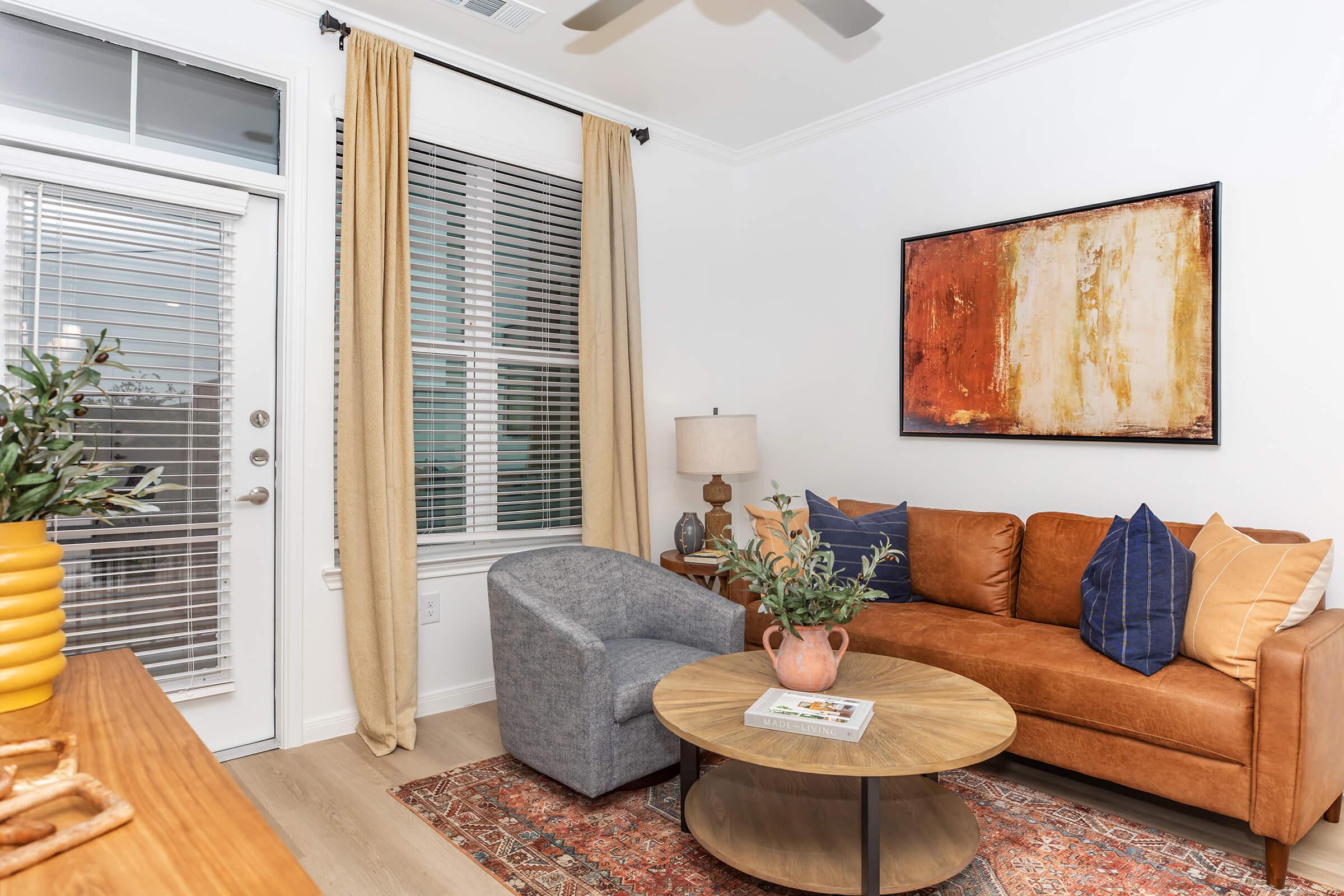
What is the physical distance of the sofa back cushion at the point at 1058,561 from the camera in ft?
9.24

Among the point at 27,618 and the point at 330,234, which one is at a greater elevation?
the point at 330,234

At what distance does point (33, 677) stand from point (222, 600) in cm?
153

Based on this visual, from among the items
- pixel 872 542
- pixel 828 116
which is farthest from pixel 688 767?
pixel 828 116

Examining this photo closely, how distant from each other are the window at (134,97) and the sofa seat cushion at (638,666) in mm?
2188

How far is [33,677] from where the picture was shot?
137 cm

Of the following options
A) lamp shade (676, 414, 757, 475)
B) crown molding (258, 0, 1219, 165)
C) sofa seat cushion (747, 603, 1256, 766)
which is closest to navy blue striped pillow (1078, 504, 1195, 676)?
sofa seat cushion (747, 603, 1256, 766)

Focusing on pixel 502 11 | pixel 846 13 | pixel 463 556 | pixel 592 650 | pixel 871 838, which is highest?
pixel 502 11

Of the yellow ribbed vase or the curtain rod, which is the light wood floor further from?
the curtain rod

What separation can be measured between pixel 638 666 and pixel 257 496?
152 centimetres

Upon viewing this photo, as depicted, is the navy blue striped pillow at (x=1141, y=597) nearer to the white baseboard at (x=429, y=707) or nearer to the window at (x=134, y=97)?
the white baseboard at (x=429, y=707)

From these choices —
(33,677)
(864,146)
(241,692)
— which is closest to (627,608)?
(241,692)

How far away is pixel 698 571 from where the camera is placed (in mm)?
3588

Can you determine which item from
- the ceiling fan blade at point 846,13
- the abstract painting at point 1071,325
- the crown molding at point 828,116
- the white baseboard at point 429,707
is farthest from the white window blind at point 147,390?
the abstract painting at point 1071,325

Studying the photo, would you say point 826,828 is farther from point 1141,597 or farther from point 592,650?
point 1141,597
